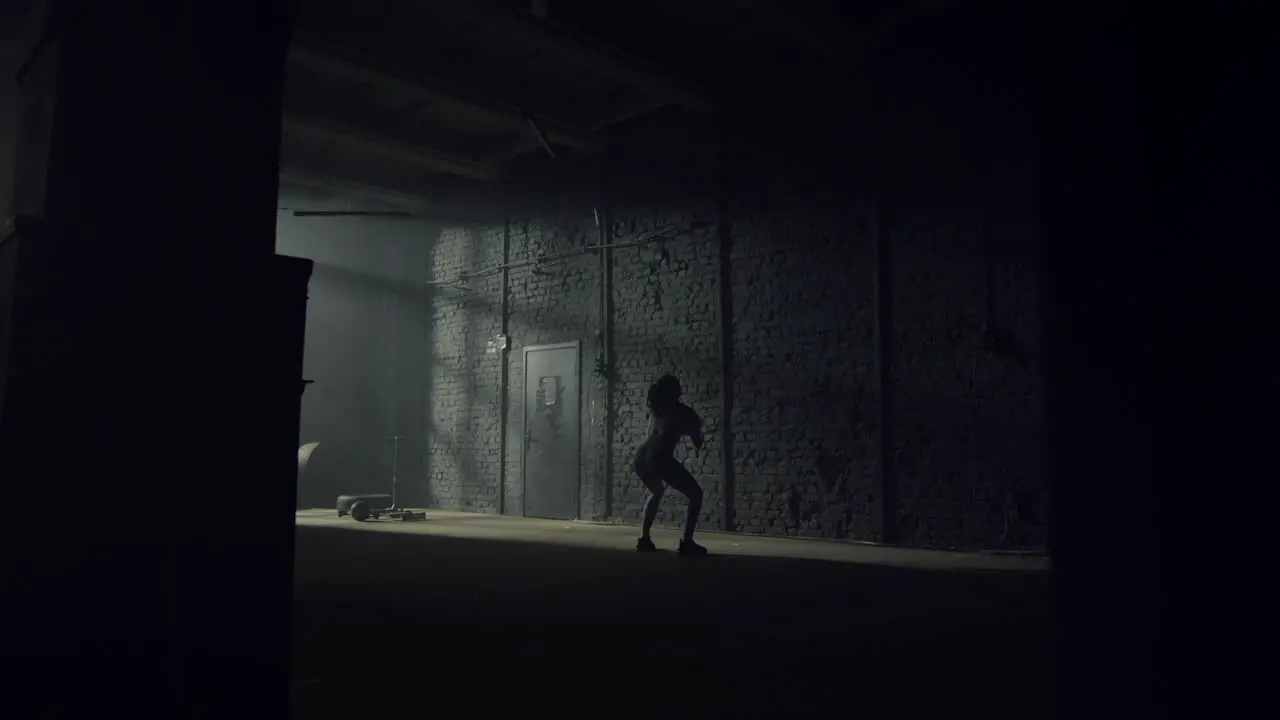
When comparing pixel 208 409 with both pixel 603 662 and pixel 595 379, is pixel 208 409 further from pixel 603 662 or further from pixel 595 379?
pixel 595 379

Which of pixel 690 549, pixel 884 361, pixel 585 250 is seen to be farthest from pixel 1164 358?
pixel 585 250

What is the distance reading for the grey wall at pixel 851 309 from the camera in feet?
23.0

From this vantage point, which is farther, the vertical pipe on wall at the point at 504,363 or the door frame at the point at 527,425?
the vertical pipe on wall at the point at 504,363

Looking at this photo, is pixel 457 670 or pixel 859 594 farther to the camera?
pixel 859 594

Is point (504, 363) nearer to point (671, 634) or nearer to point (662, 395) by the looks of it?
point (662, 395)

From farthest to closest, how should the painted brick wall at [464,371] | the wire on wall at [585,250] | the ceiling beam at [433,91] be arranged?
the painted brick wall at [464,371], the wire on wall at [585,250], the ceiling beam at [433,91]

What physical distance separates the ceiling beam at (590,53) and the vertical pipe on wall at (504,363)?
3299mm

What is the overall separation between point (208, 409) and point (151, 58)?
80 centimetres

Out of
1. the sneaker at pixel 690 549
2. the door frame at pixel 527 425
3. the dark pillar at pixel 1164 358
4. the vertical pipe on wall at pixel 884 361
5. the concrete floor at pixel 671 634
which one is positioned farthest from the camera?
the door frame at pixel 527 425

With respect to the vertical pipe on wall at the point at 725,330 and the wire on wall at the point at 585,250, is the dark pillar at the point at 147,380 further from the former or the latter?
the wire on wall at the point at 585,250

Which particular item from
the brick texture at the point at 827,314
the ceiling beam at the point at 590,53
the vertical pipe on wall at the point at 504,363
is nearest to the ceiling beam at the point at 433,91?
the brick texture at the point at 827,314

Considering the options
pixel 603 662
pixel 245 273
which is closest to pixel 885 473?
pixel 603 662

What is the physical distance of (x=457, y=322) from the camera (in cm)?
1259

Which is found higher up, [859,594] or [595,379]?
[595,379]
